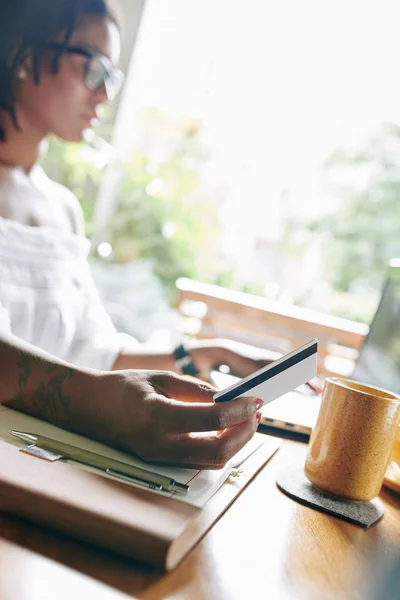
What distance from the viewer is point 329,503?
0.55m

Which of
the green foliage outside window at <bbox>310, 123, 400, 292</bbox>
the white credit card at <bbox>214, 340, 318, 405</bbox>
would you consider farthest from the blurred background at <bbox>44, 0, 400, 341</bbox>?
the white credit card at <bbox>214, 340, 318, 405</bbox>

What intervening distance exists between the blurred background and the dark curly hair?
78.8 inches

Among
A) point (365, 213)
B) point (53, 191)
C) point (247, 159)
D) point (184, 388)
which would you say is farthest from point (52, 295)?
point (365, 213)

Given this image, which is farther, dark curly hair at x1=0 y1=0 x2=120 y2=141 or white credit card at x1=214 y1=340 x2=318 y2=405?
dark curly hair at x1=0 y1=0 x2=120 y2=141

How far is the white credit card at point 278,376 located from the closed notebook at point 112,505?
0.08 metres

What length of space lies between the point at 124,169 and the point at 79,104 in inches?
104

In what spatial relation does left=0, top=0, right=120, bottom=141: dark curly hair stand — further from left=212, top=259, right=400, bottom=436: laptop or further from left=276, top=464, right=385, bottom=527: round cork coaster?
A: left=276, top=464, right=385, bottom=527: round cork coaster

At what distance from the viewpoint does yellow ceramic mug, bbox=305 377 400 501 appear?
544 millimetres

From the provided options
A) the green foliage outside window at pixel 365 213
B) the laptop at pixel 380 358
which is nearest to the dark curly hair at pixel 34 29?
the laptop at pixel 380 358

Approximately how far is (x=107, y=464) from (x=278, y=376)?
0.17 meters

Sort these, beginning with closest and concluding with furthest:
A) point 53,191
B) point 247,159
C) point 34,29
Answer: point 34,29, point 53,191, point 247,159

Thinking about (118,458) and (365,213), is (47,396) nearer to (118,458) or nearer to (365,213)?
(118,458)

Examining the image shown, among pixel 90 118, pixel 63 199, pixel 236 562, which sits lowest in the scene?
pixel 236 562

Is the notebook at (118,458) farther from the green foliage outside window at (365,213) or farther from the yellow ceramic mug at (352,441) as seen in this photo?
the green foliage outside window at (365,213)
